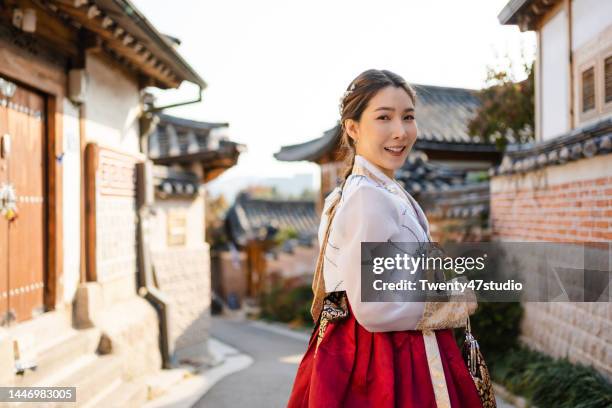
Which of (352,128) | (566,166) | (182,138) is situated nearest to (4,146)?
(352,128)

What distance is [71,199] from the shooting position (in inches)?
234

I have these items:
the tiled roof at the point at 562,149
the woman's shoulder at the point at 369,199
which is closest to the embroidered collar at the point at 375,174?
the woman's shoulder at the point at 369,199

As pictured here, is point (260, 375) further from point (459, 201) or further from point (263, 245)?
point (263, 245)

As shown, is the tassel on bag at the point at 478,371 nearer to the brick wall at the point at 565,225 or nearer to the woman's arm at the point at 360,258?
the woman's arm at the point at 360,258

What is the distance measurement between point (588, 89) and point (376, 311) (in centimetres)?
450

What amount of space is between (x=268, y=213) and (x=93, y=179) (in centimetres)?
2015

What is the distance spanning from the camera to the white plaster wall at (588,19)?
199 inches

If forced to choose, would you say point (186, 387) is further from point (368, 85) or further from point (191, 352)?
point (368, 85)

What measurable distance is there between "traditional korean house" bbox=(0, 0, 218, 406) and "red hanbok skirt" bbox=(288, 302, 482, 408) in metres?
2.74

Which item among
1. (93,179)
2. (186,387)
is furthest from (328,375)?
(186,387)

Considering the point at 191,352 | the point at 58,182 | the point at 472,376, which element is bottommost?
the point at 191,352

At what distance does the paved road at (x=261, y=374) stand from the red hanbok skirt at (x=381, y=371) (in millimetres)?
3536

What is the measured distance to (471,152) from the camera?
12562mm

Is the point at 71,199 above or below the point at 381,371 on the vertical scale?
above
